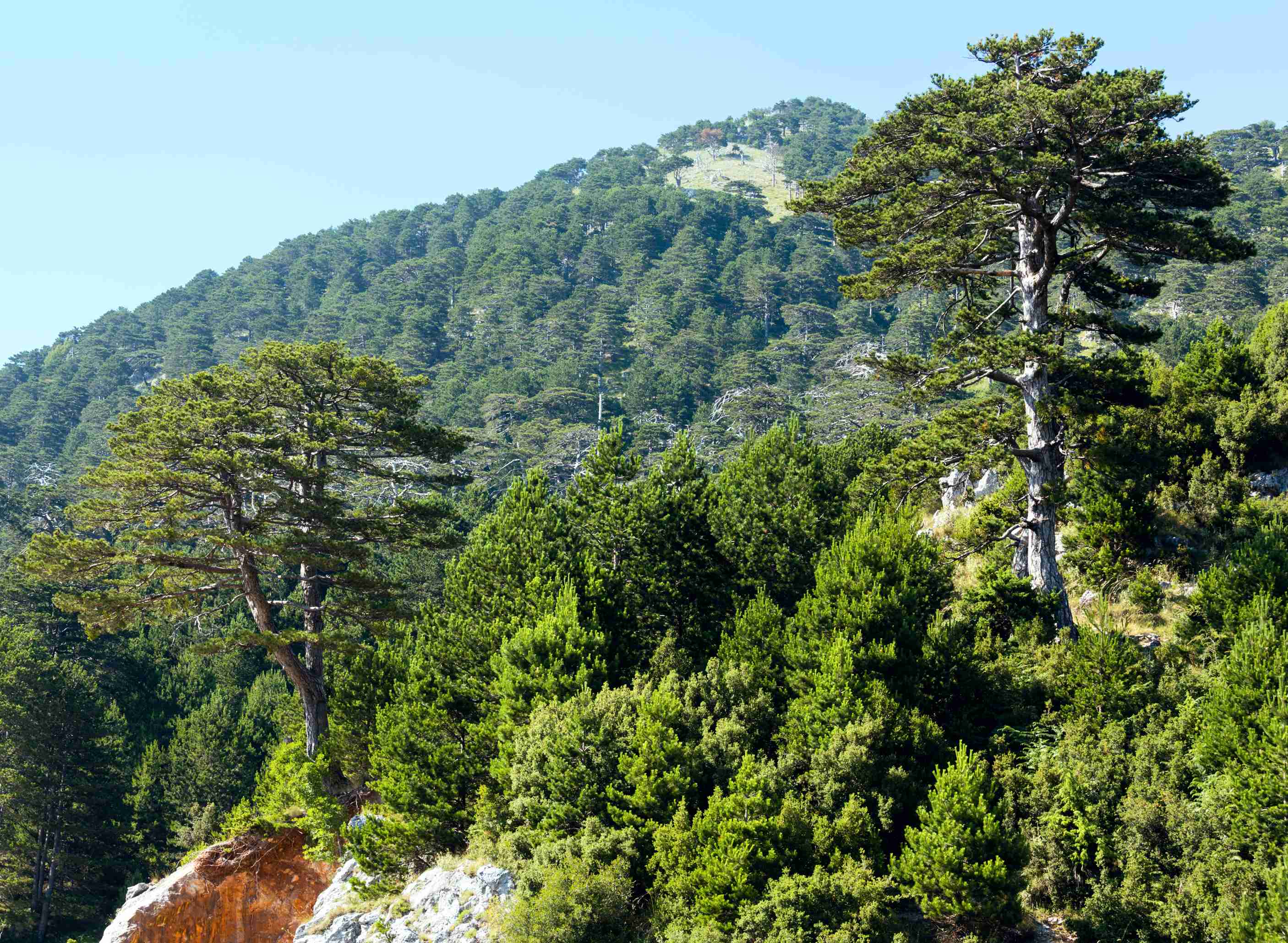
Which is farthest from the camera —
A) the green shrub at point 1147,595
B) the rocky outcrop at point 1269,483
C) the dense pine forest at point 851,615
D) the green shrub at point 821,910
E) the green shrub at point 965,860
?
the rocky outcrop at point 1269,483

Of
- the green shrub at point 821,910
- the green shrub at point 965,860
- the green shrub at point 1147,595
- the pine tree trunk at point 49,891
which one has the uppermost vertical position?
the green shrub at point 1147,595

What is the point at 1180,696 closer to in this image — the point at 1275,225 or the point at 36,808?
the point at 36,808

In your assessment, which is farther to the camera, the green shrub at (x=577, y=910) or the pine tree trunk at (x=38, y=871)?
the pine tree trunk at (x=38, y=871)

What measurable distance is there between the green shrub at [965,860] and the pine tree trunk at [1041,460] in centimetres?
621

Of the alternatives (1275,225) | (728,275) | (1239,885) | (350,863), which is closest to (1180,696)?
(1239,885)

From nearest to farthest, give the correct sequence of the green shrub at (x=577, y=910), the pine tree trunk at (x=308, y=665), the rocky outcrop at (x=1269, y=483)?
the green shrub at (x=577, y=910) < the rocky outcrop at (x=1269, y=483) < the pine tree trunk at (x=308, y=665)

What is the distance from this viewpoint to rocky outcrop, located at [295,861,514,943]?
20031mm

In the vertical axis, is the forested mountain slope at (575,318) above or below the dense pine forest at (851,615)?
above

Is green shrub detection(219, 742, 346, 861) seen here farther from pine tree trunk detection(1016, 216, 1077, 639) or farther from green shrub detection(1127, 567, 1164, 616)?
green shrub detection(1127, 567, 1164, 616)

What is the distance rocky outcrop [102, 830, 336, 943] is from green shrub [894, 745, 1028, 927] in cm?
2016

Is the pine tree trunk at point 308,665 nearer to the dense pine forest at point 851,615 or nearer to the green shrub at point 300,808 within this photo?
the dense pine forest at point 851,615

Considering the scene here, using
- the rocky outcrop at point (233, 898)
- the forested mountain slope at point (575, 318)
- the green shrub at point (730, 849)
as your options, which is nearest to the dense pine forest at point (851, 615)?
the green shrub at point (730, 849)

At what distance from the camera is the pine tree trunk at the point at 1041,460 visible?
21.3 m

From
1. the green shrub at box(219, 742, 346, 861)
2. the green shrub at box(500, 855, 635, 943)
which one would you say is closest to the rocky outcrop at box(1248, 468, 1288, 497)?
the green shrub at box(500, 855, 635, 943)
